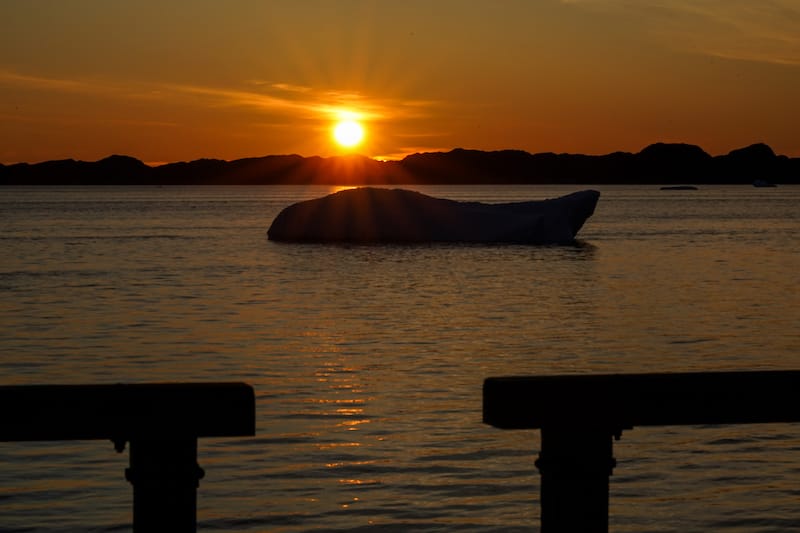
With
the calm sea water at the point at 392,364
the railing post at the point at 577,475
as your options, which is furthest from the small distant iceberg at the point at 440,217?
the railing post at the point at 577,475

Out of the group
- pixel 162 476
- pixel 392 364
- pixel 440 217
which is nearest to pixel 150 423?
pixel 162 476

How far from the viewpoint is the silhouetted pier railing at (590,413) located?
13.6 ft

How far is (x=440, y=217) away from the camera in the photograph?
2185 inches

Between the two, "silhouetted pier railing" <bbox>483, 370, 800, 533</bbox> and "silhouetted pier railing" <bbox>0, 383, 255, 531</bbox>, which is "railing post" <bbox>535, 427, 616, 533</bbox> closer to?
"silhouetted pier railing" <bbox>483, 370, 800, 533</bbox>

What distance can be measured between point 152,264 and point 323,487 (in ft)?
137

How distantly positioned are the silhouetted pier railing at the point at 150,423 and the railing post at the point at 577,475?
108 cm

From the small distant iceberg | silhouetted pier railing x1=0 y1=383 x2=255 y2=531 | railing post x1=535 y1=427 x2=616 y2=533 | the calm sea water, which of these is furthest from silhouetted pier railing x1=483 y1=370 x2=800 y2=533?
the small distant iceberg

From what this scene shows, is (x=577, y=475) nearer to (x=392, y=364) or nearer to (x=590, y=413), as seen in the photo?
(x=590, y=413)

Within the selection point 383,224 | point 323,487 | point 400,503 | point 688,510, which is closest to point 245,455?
point 323,487

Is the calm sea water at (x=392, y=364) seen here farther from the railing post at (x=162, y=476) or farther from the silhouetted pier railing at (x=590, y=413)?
the silhouetted pier railing at (x=590, y=413)

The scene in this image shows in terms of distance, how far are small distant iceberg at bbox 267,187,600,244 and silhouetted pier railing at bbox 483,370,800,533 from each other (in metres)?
49.5

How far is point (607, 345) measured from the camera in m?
22.6

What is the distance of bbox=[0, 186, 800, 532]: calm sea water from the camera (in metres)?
9.85

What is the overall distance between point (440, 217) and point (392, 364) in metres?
→ 36.5
